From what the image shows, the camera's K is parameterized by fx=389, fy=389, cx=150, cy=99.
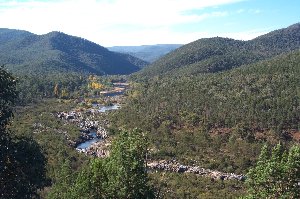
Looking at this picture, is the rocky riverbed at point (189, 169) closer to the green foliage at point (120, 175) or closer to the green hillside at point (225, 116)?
the green hillside at point (225, 116)

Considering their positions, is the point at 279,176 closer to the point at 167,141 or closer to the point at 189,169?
the point at 189,169

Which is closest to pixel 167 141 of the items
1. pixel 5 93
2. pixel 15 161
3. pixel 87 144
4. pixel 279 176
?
pixel 87 144

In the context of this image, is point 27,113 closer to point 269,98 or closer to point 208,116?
point 208,116

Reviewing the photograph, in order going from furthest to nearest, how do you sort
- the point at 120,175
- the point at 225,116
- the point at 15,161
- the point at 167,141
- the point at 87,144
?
the point at 87,144, the point at 225,116, the point at 167,141, the point at 15,161, the point at 120,175

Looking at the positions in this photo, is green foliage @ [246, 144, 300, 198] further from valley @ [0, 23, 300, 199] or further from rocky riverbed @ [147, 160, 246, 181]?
rocky riverbed @ [147, 160, 246, 181]

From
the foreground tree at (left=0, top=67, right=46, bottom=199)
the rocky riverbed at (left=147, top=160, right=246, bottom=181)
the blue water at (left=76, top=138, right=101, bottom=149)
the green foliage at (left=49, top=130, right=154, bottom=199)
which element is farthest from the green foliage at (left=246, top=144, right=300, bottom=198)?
the blue water at (left=76, top=138, right=101, bottom=149)

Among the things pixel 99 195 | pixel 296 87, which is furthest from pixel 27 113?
pixel 99 195
